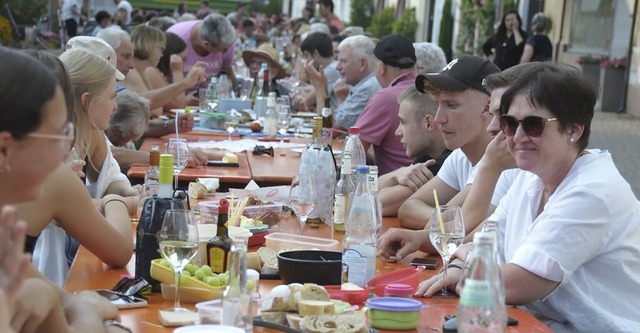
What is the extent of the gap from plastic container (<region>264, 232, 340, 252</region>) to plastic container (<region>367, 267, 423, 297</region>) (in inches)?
23.9

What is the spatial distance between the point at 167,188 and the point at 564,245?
4.01 ft

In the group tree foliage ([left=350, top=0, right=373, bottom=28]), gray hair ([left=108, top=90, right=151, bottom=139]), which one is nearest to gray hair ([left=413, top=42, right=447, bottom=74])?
gray hair ([left=108, top=90, right=151, bottom=139])

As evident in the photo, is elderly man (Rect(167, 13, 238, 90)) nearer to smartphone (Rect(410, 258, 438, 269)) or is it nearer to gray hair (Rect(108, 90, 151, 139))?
gray hair (Rect(108, 90, 151, 139))

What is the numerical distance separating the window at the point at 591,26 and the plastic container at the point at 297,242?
19834 mm

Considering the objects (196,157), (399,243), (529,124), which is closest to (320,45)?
(196,157)

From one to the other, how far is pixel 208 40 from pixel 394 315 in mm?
9235

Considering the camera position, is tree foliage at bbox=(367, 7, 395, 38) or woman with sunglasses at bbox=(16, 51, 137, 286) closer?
woman with sunglasses at bbox=(16, 51, 137, 286)

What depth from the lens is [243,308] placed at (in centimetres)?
259

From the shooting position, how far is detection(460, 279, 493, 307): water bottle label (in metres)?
2.29

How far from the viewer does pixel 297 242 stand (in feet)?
Answer: 13.7

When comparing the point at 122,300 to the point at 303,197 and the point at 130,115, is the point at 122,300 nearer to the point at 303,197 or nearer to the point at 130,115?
the point at 303,197

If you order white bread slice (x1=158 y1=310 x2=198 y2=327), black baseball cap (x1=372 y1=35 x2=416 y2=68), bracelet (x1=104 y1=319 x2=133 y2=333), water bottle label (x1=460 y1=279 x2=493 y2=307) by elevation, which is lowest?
white bread slice (x1=158 y1=310 x2=198 y2=327)

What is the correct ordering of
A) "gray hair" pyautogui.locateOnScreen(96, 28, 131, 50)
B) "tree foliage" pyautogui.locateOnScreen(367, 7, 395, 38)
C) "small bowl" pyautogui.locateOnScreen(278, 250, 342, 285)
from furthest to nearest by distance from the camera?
"tree foliage" pyautogui.locateOnScreen(367, 7, 395, 38) → "gray hair" pyautogui.locateOnScreen(96, 28, 131, 50) → "small bowl" pyautogui.locateOnScreen(278, 250, 342, 285)

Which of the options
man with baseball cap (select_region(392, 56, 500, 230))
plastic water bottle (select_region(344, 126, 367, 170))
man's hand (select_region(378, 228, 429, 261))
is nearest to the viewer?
man's hand (select_region(378, 228, 429, 261))
